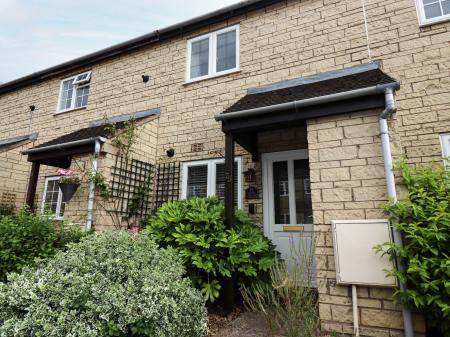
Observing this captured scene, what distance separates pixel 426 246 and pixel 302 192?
8.54 ft

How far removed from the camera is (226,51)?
276 inches

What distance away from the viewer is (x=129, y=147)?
6.07 metres

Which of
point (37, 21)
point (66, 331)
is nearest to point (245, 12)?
point (66, 331)

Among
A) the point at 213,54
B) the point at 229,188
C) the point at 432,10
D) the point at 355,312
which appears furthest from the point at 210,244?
the point at 432,10

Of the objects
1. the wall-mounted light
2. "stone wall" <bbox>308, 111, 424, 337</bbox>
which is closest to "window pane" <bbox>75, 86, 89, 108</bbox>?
the wall-mounted light

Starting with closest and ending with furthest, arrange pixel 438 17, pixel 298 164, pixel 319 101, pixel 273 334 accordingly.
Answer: pixel 273 334, pixel 319 101, pixel 438 17, pixel 298 164

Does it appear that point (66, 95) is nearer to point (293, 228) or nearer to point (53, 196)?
point (53, 196)

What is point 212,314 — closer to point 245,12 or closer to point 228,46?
point 228,46

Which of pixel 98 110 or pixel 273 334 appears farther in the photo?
pixel 98 110

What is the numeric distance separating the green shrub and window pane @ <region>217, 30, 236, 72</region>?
207 inches

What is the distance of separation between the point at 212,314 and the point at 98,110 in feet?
23.6

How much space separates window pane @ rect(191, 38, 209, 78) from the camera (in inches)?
284

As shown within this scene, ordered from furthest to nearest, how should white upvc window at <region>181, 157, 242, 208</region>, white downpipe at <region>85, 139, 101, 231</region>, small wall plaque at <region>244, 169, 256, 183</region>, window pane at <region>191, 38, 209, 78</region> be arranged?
window pane at <region>191, 38, 209, 78</region>, white upvc window at <region>181, 157, 242, 208</region>, small wall plaque at <region>244, 169, 256, 183</region>, white downpipe at <region>85, 139, 101, 231</region>

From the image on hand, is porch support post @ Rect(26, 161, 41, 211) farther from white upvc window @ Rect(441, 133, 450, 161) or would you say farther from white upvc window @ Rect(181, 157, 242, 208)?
white upvc window @ Rect(441, 133, 450, 161)
